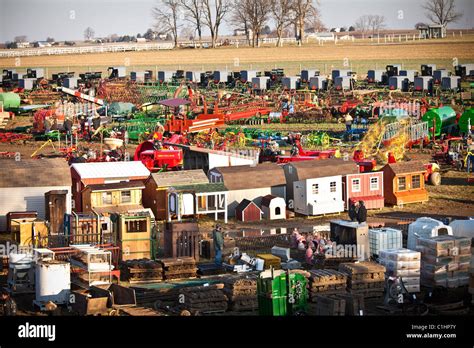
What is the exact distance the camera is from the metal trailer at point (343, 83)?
57250 millimetres

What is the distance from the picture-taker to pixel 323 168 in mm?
28594

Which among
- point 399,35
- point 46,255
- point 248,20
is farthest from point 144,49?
point 46,255

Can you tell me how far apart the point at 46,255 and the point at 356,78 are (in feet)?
139

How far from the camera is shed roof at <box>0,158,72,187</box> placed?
87.5 ft

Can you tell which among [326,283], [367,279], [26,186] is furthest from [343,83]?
[326,283]

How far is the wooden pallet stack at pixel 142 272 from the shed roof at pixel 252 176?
6.59 meters

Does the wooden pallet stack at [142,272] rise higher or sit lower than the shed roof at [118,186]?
lower

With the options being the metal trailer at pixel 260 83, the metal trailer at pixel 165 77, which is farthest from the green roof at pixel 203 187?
the metal trailer at pixel 165 77

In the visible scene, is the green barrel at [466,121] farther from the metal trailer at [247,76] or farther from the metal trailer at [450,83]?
the metal trailer at [247,76]

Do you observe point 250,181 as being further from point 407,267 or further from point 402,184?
point 407,267

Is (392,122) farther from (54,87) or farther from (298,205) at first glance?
(54,87)

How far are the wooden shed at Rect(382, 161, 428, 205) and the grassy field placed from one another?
3768 centimetres

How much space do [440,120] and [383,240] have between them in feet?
57.0

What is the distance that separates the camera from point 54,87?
59.8 m
